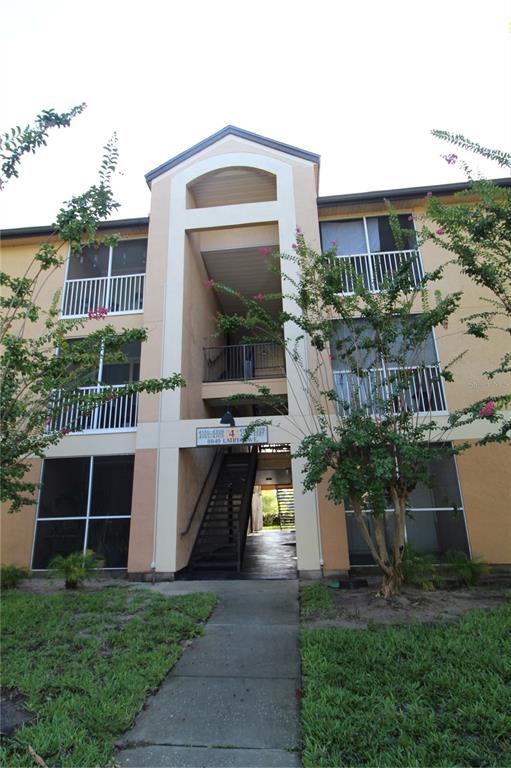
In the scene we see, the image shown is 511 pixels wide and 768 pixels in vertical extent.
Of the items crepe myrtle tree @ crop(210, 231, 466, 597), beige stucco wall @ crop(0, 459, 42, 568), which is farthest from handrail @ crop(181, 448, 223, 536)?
crepe myrtle tree @ crop(210, 231, 466, 597)

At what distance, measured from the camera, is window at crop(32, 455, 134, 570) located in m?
9.24

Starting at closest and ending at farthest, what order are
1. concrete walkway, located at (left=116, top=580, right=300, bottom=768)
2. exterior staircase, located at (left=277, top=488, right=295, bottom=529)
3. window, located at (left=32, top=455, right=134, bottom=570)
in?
1. concrete walkway, located at (left=116, top=580, right=300, bottom=768)
2. window, located at (left=32, top=455, right=134, bottom=570)
3. exterior staircase, located at (left=277, top=488, right=295, bottom=529)

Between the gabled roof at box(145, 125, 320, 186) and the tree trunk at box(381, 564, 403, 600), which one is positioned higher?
the gabled roof at box(145, 125, 320, 186)

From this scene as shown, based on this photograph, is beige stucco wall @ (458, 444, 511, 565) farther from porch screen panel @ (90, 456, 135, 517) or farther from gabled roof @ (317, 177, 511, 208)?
porch screen panel @ (90, 456, 135, 517)

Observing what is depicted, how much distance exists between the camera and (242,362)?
44.3ft

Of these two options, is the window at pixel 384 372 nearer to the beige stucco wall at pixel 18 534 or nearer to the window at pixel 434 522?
the window at pixel 434 522

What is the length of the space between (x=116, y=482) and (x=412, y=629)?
6758 mm

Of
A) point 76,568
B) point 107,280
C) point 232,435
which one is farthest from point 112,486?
point 107,280

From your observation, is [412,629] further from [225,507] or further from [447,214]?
[225,507]

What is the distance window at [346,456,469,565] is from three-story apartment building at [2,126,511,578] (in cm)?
3

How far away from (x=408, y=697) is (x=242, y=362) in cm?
1066

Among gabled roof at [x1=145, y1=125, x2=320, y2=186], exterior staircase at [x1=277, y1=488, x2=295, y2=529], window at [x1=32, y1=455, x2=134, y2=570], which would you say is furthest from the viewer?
exterior staircase at [x1=277, y1=488, x2=295, y2=529]

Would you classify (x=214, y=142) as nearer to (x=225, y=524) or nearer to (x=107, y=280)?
(x=107, y=280)

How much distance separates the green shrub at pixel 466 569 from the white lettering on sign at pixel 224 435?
13.7 ft
